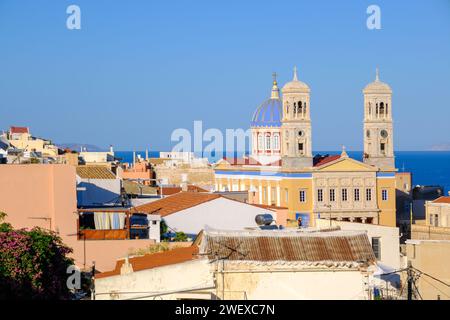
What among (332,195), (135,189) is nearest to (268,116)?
(332,195)

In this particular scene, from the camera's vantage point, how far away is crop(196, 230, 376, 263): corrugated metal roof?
827 inches

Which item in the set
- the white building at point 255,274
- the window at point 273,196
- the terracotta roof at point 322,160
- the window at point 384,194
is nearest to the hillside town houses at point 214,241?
the white building at point 255,274

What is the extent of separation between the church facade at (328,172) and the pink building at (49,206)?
3171cm

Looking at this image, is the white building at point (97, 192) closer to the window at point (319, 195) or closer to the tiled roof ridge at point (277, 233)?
the tiled roof ridge at point (277, 233)

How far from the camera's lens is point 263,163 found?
70.0 metres

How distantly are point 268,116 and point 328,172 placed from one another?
340 inches

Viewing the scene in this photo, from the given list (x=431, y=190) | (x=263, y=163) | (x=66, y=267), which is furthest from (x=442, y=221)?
(x=66, y=267)

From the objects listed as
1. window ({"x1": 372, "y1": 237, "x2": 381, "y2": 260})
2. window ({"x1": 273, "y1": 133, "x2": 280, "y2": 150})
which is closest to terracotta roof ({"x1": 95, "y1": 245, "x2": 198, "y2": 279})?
window ({"x1": 372, "y1": 237, "x2": 381, "y2": 260})

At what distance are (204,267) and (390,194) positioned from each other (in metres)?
45.7

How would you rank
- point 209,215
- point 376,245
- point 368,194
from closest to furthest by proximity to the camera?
point 376,245 < point 209,215 < point 368,194

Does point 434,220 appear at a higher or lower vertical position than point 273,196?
lower

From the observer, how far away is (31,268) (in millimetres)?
22594

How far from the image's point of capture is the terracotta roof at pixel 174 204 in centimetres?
3669

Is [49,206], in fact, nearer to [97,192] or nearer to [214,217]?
[214,217]
